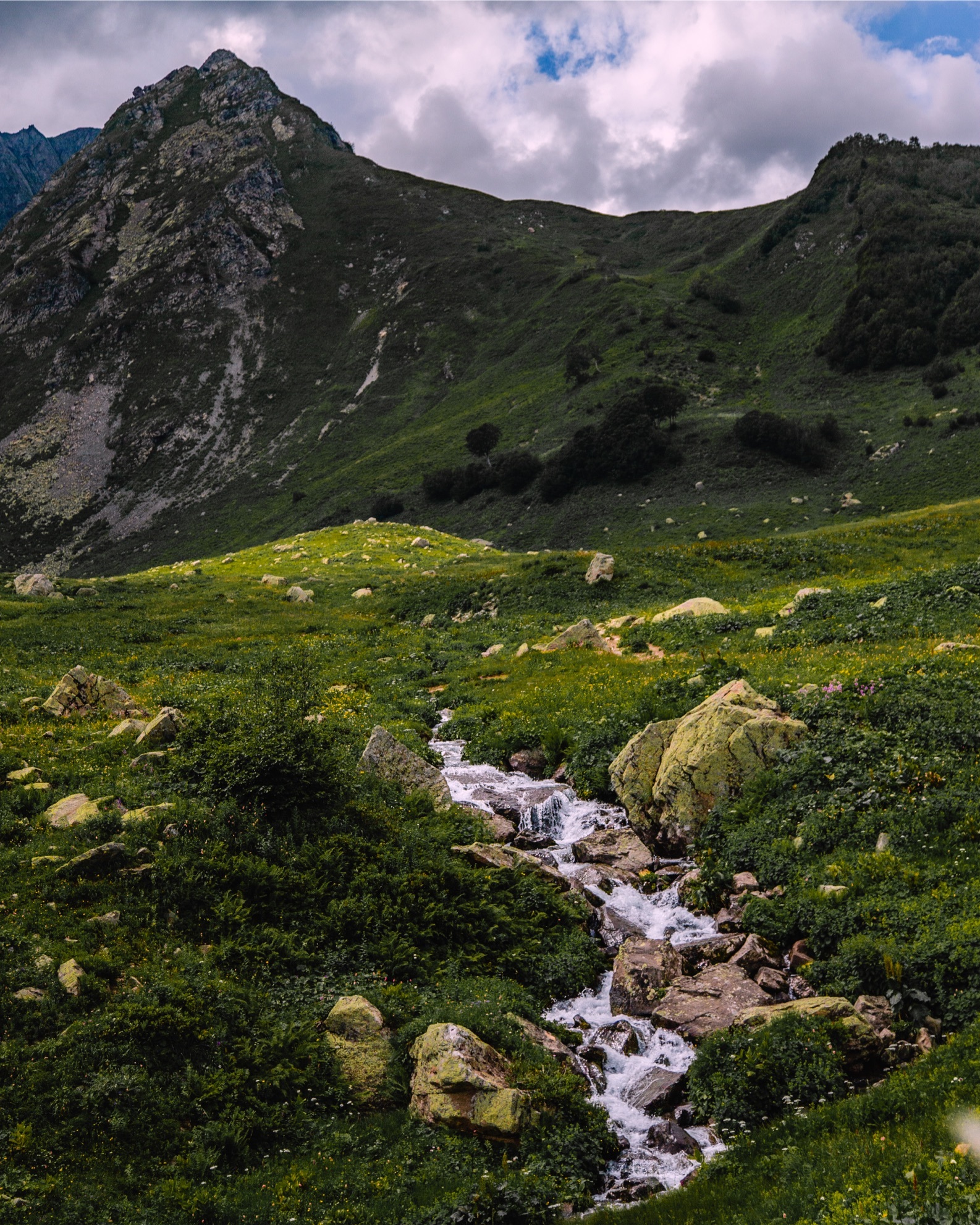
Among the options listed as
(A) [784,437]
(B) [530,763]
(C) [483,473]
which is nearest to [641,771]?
(B) [530,763]

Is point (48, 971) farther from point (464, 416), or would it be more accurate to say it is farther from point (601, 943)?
point (464, 416)

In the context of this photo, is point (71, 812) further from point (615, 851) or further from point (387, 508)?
point (387, 508)

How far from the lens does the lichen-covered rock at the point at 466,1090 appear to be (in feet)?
33.9

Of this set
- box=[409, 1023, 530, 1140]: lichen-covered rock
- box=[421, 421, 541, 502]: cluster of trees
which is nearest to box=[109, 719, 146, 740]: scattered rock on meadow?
box=[409, 1023, 530, 1140]: lichen-covered rock

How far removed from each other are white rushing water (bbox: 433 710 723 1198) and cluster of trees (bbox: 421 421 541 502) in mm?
79076

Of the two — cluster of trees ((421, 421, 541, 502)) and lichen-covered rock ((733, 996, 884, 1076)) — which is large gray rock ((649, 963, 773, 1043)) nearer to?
lichen-covered rock ((733, 996, 884, 1076))

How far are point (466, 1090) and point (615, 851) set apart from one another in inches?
310

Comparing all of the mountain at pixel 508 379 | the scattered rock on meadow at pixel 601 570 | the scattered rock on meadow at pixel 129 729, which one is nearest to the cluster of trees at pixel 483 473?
the mountain at pixel 508 379

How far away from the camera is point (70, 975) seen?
11.4 m

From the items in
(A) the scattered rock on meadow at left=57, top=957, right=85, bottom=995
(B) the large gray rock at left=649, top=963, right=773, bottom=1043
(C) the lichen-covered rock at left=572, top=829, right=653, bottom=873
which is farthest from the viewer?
(C) the lichen-covered rock at left=572, top=829, right=653, bottom=873

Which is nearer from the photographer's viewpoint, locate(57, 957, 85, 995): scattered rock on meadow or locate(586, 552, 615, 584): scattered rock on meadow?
locate(57, 957, 85, 995): scattered rock on meadow

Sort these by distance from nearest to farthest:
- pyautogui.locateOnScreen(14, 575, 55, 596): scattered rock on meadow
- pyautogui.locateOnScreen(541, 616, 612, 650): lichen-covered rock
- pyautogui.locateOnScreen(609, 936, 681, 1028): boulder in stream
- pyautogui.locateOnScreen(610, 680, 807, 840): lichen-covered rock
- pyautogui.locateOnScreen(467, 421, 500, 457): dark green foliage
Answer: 1. pyautogui.locateOnScreen(609, 936, 681, 1028): boulder in stream
2. pyautogui.locateOnScreen(610, 680, 807, 840): lichen-covered rock
3. pyautogui.locateOnScreen(541, 616, 612, 650): lichen-covered rock
4. pyautogui.locateOnScreen(14, 575, 55, 596): scattered rock on meadow
5. pyautogui.locateOnScreen(467, 421, 500, 457): dark green foliage

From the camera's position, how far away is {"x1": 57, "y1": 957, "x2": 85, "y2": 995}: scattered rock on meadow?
1120 centimetres

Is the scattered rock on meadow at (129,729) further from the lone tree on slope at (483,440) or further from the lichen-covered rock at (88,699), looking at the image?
the lone tree on slope at (483,440)
